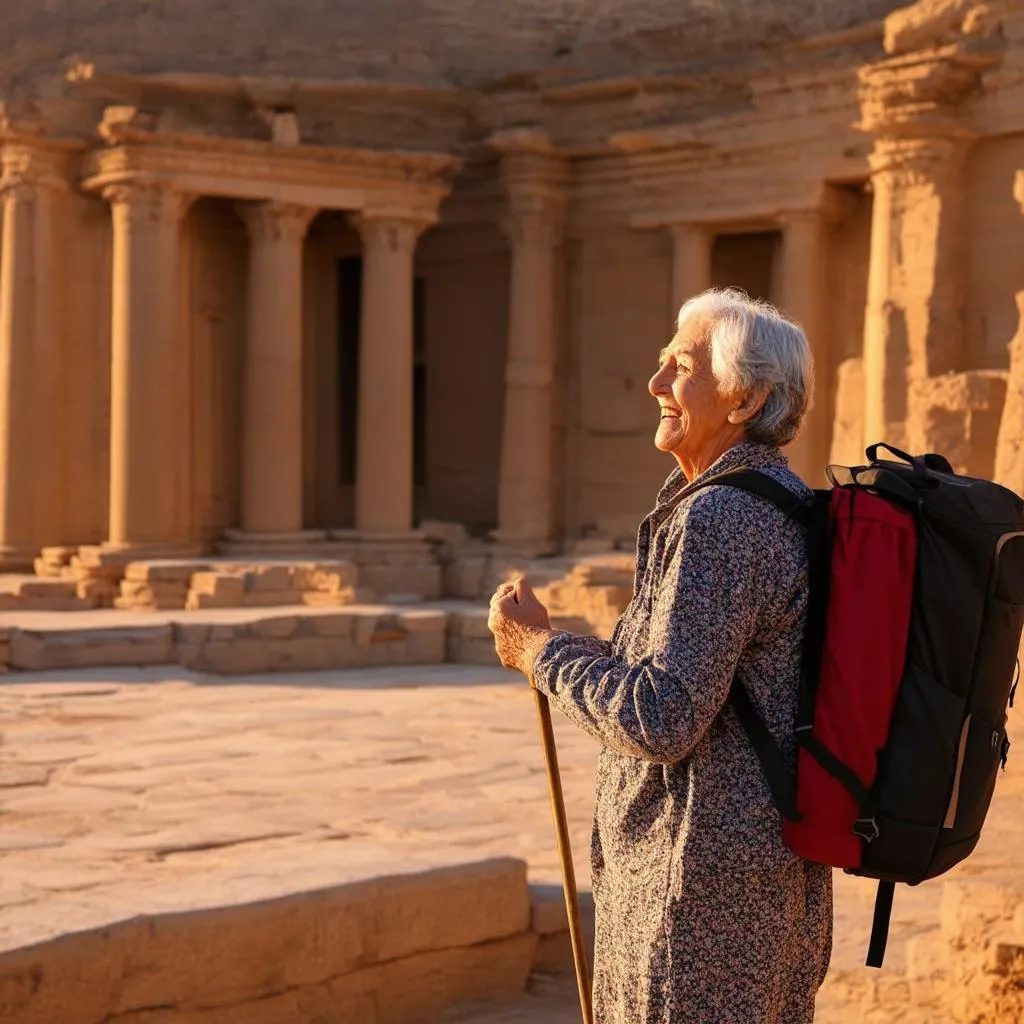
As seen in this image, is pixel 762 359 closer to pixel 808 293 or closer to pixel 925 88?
pixel 925 88

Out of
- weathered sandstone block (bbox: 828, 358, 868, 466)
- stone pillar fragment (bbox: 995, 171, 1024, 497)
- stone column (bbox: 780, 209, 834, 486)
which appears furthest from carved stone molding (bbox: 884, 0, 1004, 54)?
stone pillar fragment (bbox: 995, 171, 1024, 497)

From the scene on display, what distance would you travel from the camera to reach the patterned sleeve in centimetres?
277

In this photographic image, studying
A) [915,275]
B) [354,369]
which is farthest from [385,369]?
[915,275]

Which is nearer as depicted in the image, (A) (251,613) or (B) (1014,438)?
(B) (1014,438)

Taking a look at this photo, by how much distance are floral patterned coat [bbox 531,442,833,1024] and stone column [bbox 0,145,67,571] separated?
15.8 meters

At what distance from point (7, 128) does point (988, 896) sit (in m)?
14.8

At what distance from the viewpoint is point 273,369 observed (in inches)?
725

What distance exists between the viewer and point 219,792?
29.5 ft

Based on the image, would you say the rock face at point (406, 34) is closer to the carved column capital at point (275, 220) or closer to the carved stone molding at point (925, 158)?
the carved column capital at point (275, 220)

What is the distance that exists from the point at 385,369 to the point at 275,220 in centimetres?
202

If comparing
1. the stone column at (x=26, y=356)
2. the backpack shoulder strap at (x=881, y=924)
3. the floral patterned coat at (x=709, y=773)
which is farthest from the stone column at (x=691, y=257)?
the floral patterned coat at (x=709, y=773)

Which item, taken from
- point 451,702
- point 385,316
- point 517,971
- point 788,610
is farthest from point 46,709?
point 788,610

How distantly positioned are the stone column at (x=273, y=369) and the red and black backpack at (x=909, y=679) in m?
15.8

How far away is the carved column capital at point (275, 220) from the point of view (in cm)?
1822
